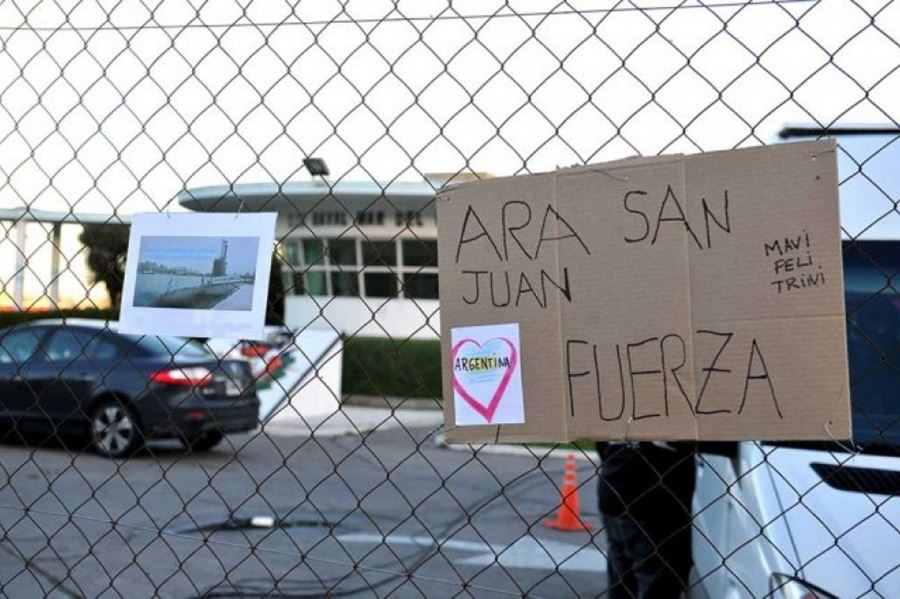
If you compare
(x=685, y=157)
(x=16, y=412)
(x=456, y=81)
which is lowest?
(x=16, y=412)

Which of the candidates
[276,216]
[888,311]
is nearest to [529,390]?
[276,216]

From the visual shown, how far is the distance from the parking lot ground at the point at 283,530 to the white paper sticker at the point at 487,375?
2.74ft

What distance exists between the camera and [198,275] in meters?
2.89

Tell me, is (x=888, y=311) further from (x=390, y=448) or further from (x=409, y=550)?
(x=390, y=448)

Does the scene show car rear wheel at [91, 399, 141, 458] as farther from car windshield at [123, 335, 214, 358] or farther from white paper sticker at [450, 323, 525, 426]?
white paper sticker at [450, 323, 525, 426]

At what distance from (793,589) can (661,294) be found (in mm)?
1115

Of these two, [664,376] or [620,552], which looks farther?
[620,552]

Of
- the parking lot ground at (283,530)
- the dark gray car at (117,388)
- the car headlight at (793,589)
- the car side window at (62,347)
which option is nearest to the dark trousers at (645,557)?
the parking lot ground at (283,530)

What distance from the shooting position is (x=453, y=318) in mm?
2475

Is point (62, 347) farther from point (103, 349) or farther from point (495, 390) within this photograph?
point (495, 390)

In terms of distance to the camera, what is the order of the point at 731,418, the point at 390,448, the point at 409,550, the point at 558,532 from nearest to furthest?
the point at 731,418
the point at 409,550
the point at 558,532
the point at 390,448

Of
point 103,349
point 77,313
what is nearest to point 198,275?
point 77,313

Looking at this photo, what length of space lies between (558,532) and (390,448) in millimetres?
6249

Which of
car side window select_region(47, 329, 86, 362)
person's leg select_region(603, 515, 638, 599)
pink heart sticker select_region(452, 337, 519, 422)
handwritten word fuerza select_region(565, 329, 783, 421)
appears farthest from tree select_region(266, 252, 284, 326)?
car side window select_region(47, 329, 86, 362)
